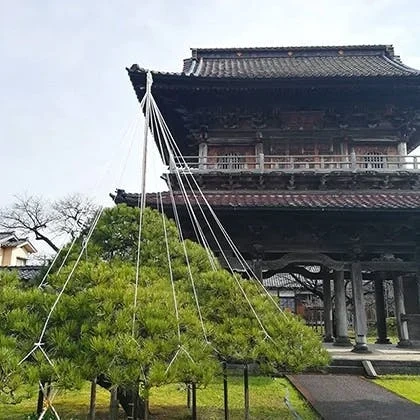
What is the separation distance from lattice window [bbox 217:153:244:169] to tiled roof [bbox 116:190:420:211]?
4.36 feet

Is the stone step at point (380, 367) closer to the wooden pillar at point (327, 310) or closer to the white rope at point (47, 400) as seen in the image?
the wooden pillar at point (327, 310)

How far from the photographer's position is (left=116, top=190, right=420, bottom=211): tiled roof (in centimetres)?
1045

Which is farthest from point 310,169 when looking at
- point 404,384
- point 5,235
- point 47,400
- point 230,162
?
point 5,235

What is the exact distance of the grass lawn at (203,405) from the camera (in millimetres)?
6598

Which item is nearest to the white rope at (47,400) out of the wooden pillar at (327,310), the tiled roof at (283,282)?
the wooden pillar at (327,310)

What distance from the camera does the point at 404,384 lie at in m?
9.42

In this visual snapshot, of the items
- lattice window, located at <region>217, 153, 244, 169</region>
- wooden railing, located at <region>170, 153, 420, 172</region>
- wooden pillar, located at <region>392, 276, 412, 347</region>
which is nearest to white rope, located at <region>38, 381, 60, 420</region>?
wooden railing, located at <region>170, 153, 420, 172</region>

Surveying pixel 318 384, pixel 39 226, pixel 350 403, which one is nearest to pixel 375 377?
pixel 318 384

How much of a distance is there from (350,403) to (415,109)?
984 centimetres

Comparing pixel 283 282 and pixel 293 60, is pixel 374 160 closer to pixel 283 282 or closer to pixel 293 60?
pixel 293 60

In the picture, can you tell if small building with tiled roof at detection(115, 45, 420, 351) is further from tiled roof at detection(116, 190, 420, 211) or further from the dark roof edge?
the dark roof edge

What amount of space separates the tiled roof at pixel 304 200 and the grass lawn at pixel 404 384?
4.07 meters

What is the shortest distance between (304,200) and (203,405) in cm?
600

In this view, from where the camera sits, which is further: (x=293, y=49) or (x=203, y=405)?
(x=293, y=49)
